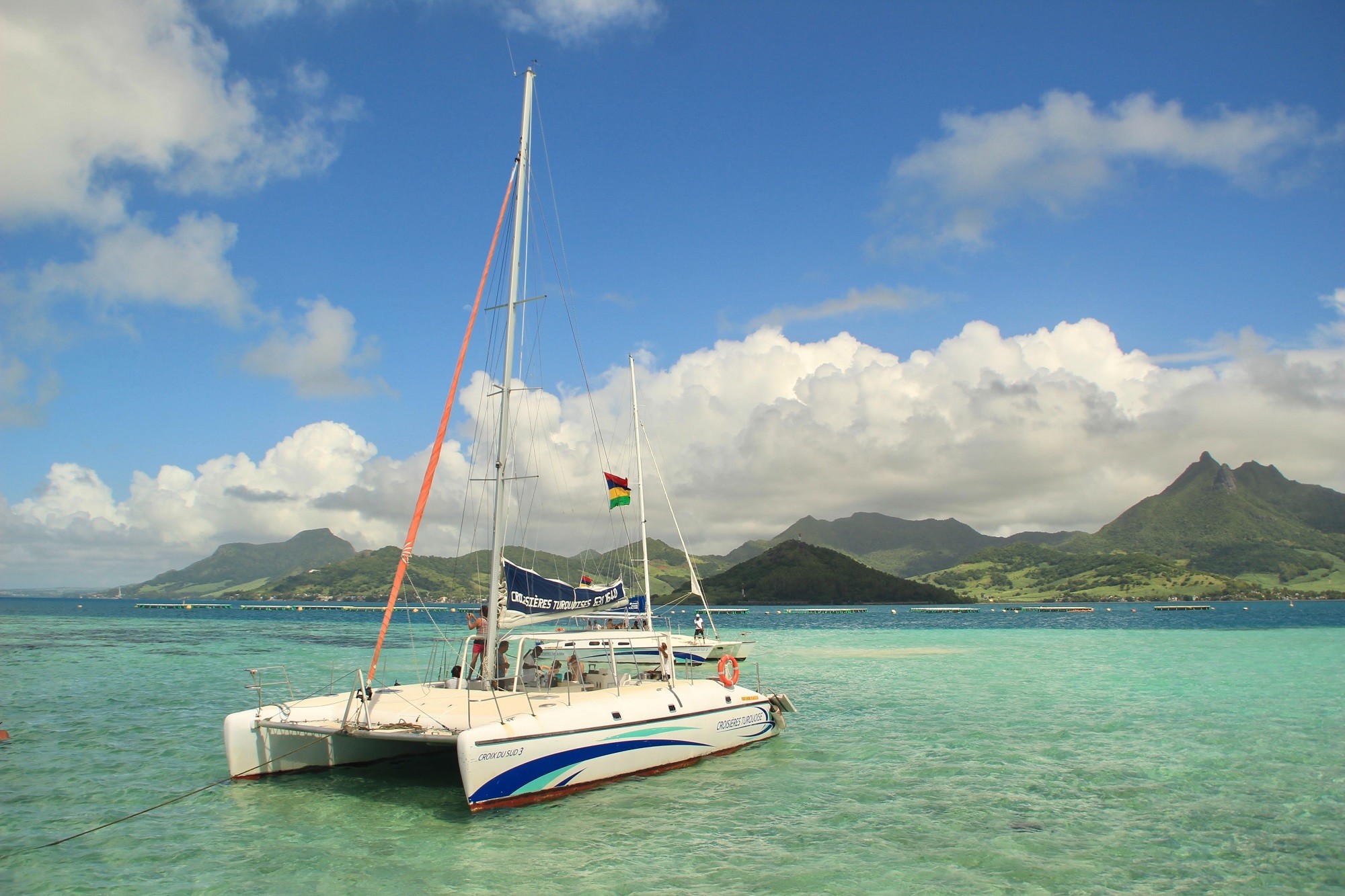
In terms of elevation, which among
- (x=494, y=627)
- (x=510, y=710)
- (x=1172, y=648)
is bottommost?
(x=1172, y=648)

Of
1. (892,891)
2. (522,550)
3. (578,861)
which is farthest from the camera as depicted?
(522,550)

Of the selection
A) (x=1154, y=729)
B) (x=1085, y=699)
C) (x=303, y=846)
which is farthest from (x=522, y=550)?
(x=1085, y=699)

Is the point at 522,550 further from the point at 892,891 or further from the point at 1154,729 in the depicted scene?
the point at 1154,729

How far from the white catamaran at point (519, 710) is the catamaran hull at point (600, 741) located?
3cm

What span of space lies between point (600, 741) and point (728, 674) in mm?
5888

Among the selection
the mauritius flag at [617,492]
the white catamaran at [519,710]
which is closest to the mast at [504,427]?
the white catamaran at [519,710]

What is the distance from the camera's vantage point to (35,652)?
4966 cm

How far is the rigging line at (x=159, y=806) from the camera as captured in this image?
40.0ft

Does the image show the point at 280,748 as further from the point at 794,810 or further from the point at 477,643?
the point at 794,810

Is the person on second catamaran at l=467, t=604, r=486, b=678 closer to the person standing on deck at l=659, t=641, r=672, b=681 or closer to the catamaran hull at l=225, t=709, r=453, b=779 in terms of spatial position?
the catamaran hull at l=225, t=709, r=453, b=779

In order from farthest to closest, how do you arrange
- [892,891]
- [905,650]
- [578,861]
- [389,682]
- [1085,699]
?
[905,650], [389,682], [1085,699], [578,861], [892,891]

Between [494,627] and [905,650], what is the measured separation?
46.1 meters

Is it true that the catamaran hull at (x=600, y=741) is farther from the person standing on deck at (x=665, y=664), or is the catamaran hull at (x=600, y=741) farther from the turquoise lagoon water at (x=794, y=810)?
the person standing on deck at (x=665, y=664)

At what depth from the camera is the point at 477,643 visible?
63.5 feet
